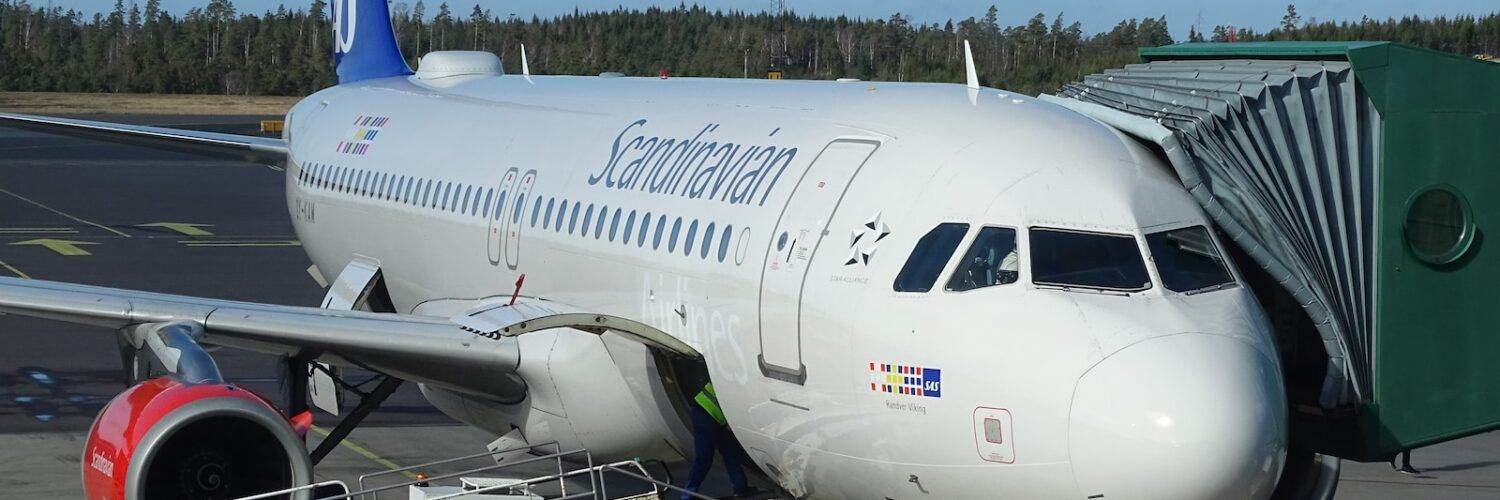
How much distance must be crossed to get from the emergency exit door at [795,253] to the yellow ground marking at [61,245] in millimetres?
29402

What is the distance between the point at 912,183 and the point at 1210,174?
1691mm

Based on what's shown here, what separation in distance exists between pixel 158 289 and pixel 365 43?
27.6 ft

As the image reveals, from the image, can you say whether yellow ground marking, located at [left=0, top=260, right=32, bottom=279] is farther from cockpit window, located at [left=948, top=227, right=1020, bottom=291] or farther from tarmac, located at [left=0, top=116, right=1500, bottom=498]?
cockpit window, located at [left=948, top=227, right=1020, bottom=291]

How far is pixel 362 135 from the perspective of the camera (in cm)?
2125

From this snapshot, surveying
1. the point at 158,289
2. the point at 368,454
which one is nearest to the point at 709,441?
the point at 368,454

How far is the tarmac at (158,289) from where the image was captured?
17.5 m

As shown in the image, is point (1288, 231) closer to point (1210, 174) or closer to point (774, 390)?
point (1210, 174)

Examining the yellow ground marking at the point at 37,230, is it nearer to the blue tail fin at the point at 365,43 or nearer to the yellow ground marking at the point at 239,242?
the yellow ground marking at the point at 239,242

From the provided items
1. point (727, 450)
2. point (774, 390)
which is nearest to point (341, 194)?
point (727, 450)

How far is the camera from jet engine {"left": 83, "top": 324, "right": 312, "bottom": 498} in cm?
1093

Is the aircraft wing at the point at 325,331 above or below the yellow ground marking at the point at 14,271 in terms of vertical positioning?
above

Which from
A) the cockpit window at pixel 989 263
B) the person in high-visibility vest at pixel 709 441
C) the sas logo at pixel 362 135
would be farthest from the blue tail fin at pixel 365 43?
the cockpit window at pixel 989 263

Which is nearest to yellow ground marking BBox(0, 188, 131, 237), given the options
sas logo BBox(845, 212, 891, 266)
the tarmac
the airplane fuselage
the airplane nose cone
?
the tarmac

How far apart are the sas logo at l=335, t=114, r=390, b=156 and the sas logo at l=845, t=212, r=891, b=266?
11562 millimetres
